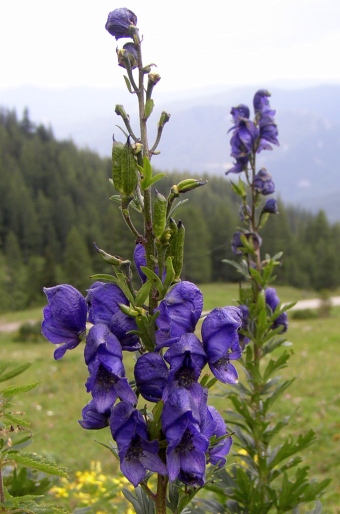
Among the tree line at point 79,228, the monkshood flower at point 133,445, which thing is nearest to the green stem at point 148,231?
the monkshood flower at point 133,445

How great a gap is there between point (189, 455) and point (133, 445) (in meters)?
0.17

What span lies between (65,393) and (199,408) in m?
10.2

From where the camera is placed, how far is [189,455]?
4.52 ft

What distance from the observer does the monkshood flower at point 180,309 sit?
1.41 metres

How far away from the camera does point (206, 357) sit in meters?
1.44

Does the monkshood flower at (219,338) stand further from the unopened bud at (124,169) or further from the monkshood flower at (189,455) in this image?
the unopened bud at (124,169)

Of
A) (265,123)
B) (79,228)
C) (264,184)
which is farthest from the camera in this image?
(79,228)

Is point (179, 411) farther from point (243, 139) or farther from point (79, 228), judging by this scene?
point (79, 228)

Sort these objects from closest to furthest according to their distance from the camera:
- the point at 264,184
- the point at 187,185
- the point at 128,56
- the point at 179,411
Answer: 1. the point at 179,411
2. the point at 187,185
3. the point at 128,56
4. the point at 264,184

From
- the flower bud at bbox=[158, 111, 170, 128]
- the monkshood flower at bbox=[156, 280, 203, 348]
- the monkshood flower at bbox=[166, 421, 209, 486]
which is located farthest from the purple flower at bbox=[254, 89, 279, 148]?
the monkshood flower at bbox=[166, 421, 209, 486]

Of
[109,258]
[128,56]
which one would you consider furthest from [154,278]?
[128,56]

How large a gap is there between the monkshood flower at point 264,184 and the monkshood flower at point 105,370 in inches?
95.7

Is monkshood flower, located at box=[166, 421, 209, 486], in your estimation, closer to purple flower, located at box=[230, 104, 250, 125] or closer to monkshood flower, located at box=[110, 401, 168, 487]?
monkshood flower, located at box=[110, 401, 168, 487]

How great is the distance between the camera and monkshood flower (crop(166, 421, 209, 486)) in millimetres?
1361
